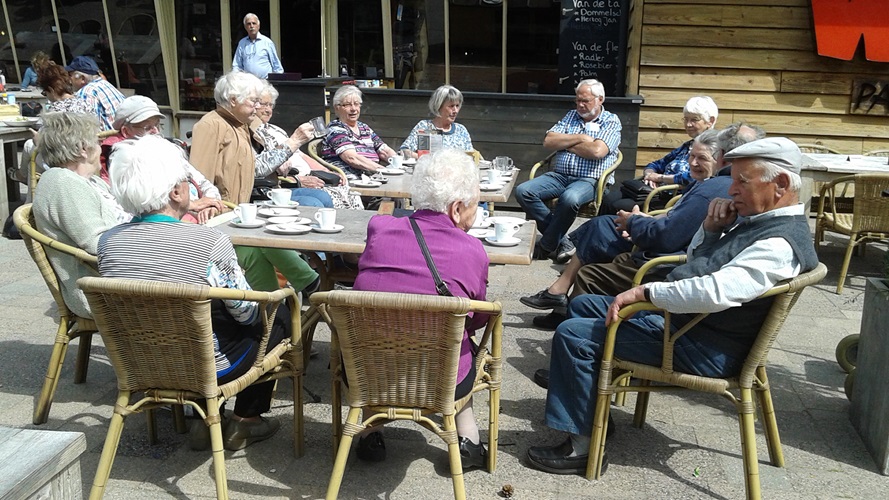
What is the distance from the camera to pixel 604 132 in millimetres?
6246

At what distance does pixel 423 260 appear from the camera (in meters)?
2.57

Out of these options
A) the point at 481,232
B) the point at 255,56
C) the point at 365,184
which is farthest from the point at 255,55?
the point at 481,232

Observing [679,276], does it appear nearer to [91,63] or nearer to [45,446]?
[45,446]

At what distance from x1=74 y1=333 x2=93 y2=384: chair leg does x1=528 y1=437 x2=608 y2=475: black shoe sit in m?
2.03

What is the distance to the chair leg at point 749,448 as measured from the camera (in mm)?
2695

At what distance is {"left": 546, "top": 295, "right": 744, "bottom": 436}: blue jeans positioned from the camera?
278cm

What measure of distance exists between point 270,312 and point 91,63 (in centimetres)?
509

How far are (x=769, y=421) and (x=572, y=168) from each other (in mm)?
3569

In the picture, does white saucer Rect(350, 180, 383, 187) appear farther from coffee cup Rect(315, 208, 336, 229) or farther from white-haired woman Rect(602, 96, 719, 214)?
white-haired woman Rect(602, 96, 719, 214)

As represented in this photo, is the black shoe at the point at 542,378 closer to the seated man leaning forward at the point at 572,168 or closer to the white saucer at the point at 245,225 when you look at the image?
the white saucer at the point at 245,225

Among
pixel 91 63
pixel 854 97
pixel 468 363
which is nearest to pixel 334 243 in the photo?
pixel 468 363

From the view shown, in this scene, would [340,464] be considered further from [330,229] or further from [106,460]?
[330,229]

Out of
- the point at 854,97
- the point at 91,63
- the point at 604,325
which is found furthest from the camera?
the point at 854,97

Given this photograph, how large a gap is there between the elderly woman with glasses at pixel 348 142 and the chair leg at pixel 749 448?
359 cm
